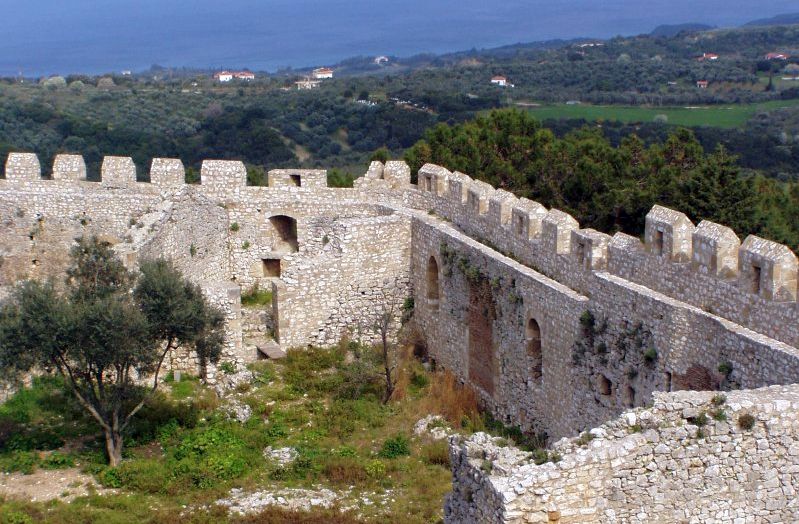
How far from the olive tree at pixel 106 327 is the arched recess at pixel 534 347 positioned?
4575 millimetres

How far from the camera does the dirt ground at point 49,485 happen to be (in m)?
15.7

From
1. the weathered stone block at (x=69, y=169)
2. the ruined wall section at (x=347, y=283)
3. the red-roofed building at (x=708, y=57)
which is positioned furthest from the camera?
the red-roofed building at (x=708, y=57)

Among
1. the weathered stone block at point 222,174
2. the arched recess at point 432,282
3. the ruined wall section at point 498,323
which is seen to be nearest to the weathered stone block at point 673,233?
the ruined wall section at point 498,323

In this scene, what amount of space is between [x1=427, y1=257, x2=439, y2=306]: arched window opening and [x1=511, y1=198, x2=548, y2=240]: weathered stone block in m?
3.11

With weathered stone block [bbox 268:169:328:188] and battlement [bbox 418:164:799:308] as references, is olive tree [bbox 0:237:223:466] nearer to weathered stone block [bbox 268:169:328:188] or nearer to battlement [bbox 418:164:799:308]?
battlement [bbox 418:164:799:308]

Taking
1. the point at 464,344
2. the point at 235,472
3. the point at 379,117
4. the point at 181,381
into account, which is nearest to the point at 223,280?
the point at 181,381

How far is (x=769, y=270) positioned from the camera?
41.2 ft

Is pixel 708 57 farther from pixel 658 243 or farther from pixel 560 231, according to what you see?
pixel 658 243

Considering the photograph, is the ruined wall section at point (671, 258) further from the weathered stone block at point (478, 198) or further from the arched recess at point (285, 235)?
the arched recess at point (285, 235)

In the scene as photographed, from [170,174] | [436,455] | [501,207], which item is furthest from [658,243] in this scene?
[170,174]

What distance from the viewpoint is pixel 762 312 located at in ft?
41.9

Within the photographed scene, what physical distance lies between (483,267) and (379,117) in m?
33.5

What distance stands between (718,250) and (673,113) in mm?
51566

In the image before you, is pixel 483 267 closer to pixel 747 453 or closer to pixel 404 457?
pixel 404 457
